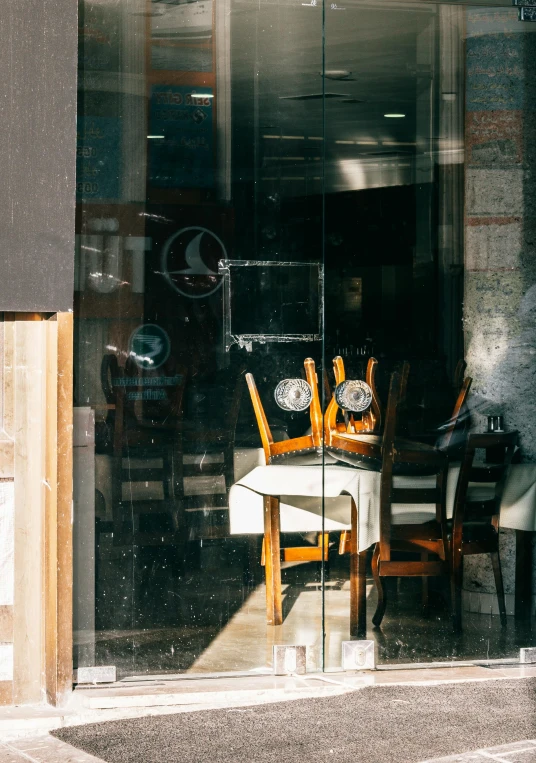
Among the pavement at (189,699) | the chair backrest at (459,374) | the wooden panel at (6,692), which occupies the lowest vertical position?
the pavement at (189,699)

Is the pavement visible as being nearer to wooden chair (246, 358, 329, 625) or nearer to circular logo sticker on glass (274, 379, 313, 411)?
wooden chair (246, 358, 329, 625)

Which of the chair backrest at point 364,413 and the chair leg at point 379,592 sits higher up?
the chair backrest at point 364,413

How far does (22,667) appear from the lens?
484 cm

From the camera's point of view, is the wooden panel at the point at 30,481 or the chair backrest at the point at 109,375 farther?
the chair backrest at the point at 109,375

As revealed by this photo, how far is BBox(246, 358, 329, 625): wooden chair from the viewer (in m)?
5.33

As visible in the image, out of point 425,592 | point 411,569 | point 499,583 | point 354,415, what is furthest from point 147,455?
point 499,583

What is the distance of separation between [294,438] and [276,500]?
308 millimetres

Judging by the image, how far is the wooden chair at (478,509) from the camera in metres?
5.61

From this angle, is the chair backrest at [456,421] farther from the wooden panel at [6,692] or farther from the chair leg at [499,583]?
the wooden panel at [6,692]

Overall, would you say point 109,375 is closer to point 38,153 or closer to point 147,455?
point 147,455

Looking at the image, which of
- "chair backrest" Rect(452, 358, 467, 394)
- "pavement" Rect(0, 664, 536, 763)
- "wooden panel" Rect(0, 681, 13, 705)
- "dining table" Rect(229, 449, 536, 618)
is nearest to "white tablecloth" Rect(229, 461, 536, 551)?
"dining table" Rect(229, 449, 536, 618)

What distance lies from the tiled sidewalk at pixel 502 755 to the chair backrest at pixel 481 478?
4.60 ft

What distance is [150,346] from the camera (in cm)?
523

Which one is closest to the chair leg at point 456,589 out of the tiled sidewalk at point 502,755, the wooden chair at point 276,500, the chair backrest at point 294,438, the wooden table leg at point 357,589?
the wooden table leg at point 357,589
